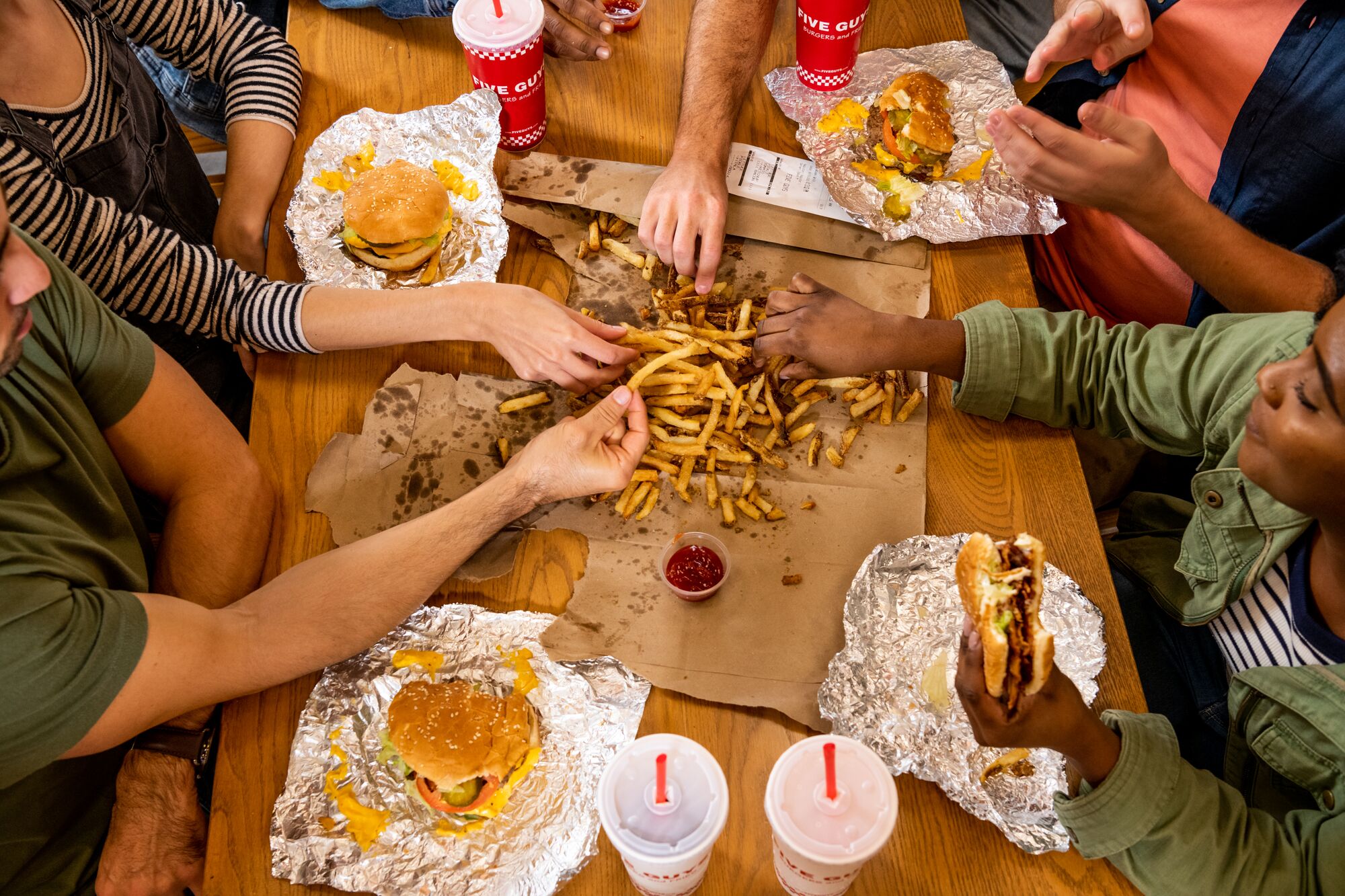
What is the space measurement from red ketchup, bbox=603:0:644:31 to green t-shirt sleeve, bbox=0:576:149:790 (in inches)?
90.2

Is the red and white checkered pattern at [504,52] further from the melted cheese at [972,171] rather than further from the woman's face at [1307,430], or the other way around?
the woman's face at [1307,430]

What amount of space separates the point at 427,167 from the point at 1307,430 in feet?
7.23

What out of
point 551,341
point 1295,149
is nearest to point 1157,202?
point 1295,149

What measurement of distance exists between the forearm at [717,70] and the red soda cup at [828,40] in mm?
164

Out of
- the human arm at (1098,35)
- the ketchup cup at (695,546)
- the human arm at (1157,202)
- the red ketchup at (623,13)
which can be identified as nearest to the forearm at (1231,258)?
the human arm at (1157,202)

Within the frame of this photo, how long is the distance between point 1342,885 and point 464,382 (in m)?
2.08

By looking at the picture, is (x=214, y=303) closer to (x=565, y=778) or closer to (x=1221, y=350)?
(x=565, y=778)

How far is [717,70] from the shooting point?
2594mm

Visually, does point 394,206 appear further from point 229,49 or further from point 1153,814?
point 1153,814

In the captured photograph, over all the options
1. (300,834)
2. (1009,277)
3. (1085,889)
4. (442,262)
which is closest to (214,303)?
(442,262)

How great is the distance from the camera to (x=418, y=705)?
1.73m

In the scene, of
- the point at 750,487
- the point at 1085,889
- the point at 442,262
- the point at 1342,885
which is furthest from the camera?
the point at 442,262

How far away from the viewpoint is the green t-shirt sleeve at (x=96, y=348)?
5.78 ft

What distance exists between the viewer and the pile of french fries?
2.09m
